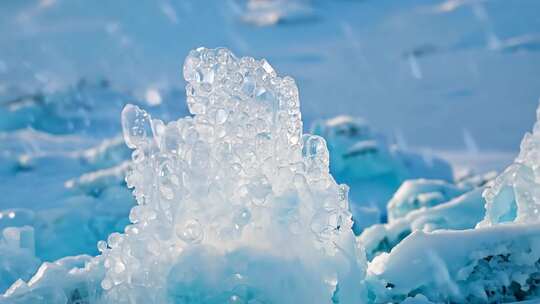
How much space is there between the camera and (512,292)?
3.94 meters

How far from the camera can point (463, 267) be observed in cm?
385

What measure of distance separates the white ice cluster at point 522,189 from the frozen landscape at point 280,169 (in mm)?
11

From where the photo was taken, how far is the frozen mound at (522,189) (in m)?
4.35

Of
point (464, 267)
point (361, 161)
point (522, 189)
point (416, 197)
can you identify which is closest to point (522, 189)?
point (522, 189)

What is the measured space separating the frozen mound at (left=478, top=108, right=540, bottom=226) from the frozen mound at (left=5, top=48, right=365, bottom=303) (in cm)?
116

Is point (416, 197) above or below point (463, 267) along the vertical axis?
above

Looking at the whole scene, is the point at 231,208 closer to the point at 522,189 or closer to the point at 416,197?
the point at 522,189

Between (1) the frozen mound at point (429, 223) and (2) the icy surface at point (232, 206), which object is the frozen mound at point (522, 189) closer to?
(1) the frozen mound at point (429, 223)

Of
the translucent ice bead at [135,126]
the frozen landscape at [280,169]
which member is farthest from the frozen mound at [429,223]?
the translucent ice bead at [135,126]

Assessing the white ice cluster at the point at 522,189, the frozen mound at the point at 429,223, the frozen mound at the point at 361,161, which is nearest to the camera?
the white ice cluster at the point at 522,189

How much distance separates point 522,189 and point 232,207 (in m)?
1.74

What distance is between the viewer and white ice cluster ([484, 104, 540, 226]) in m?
4.35

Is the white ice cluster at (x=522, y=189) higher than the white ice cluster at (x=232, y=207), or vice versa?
the white ice cluster at (x=522, y=189)

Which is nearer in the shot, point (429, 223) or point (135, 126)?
point (135, 126)
